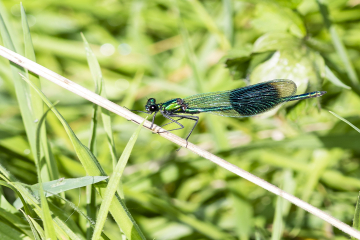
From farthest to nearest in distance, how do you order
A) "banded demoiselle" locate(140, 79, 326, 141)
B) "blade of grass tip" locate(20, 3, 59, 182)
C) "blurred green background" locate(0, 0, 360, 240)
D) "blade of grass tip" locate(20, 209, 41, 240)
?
"banded demoiselle" locate(140, 79, 326, 141)
"blurred green background" locate(0, 0, 360, 240)
"blade of grass tip" locate(20, 3, 59, 182)
"blade of grass tip" locate(20, 209, 41, 240)

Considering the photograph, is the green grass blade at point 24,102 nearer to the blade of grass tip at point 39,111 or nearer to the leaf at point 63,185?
the blade of grass tip at point 39,111

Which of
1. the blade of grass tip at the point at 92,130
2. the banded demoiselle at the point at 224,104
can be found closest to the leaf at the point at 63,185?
the blade of grass tip at the point at 92,130

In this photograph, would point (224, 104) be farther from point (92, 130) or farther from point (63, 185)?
point (63, 185)

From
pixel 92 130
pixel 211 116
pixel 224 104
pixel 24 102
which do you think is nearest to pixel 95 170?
pixel 92 130

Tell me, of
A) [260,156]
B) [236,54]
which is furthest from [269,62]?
[260,156]

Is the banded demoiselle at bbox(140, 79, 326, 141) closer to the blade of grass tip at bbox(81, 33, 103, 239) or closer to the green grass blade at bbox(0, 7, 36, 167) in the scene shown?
the blade of grass tip at bbox(81, 33, 103, 239)

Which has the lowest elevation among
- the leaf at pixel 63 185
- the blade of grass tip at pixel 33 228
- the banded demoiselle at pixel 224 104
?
the blade of grass tip at pixel 33 228

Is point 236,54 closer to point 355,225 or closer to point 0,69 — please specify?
point 355,225

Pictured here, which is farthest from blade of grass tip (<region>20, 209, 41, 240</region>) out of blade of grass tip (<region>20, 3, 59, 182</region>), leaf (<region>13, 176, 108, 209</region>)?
blade of grass tip (<region>20, 3, 59, 182</region>)
